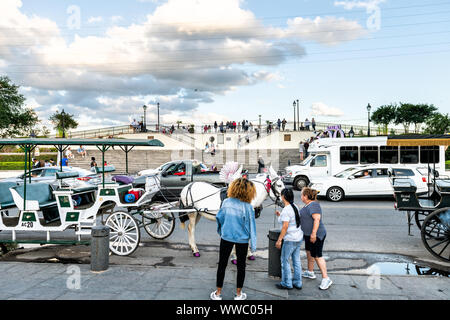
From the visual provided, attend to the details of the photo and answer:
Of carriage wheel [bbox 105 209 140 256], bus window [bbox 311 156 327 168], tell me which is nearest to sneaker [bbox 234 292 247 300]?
carriage wheel [bbox 105 209 140 256]

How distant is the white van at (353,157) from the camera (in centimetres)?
1923

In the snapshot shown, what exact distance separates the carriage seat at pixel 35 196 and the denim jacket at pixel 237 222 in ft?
15.6

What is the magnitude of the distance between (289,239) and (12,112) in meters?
55.5

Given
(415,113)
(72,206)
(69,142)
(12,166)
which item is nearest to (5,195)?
(72,206)

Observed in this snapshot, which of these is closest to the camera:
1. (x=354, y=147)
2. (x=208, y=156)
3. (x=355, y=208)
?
(x=355, y=208)

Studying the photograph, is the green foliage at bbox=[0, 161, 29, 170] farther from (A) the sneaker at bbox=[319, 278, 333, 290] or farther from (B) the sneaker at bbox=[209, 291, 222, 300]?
(A) the sneaker at bbox=[319, 278, 333, 290]

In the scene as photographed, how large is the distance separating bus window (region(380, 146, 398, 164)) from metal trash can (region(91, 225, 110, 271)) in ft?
56.0

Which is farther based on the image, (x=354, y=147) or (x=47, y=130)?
(x=47, y=130)

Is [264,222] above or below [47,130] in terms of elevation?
below

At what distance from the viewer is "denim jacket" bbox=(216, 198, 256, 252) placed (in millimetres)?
4805
